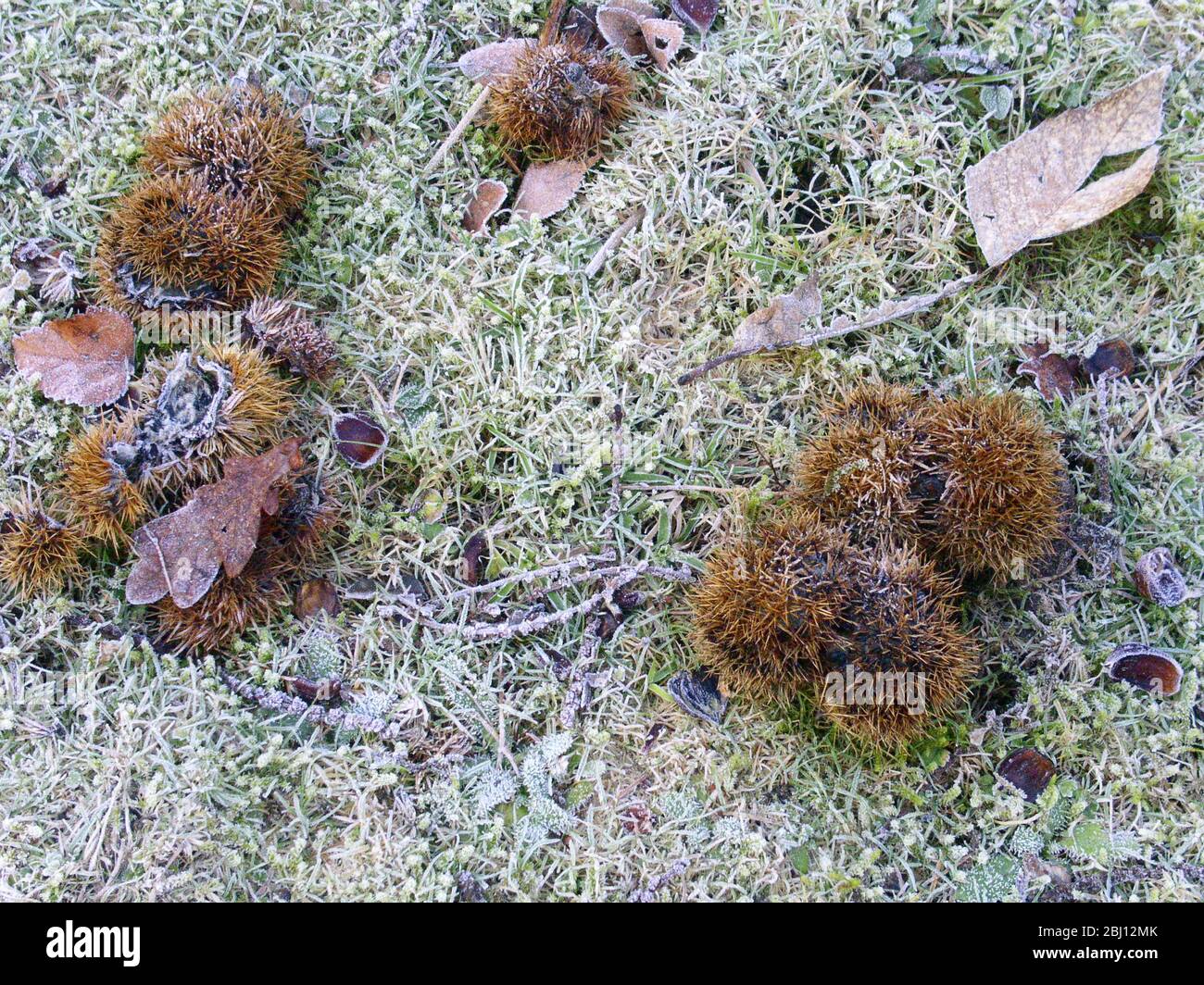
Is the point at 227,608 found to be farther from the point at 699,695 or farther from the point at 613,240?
the point at 613,240

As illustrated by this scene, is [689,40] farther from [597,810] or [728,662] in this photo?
[597,810]

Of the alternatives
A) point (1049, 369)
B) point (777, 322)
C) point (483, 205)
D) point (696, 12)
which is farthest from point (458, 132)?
point (1049, 369)

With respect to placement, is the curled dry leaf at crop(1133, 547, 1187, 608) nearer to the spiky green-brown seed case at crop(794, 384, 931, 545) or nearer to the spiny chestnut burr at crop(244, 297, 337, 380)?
the spiky green-brown seed case at crop(794, 384, 931, 545)

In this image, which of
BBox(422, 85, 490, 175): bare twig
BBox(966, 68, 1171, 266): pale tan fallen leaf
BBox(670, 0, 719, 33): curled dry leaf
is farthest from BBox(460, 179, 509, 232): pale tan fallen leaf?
BBox(966, 68, 1171, 266): pale tan fallen leaf

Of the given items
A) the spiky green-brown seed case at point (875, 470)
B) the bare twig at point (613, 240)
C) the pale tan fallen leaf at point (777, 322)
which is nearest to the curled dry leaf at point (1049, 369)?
the spiky green-brown seed case at point (875, 470)

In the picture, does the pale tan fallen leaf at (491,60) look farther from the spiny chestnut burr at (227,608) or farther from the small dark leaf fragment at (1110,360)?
the small dark leaf fragment at (1110,360)

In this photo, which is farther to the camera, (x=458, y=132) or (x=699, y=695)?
(x=458, y=132)
